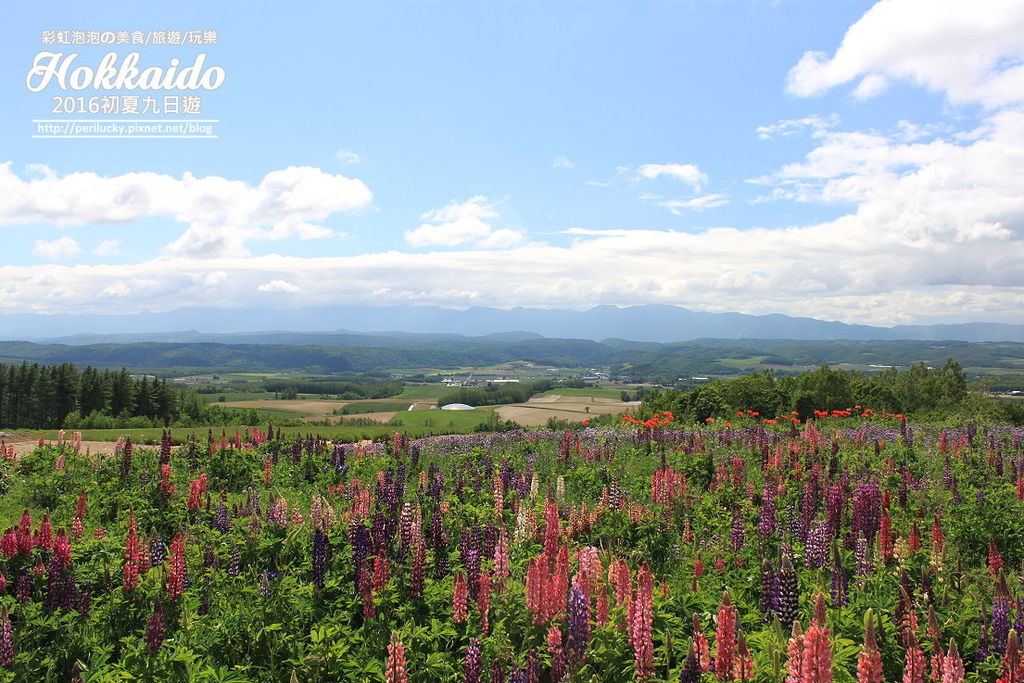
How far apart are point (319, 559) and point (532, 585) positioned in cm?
284

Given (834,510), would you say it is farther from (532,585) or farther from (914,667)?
(532,585)

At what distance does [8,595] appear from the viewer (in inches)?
284

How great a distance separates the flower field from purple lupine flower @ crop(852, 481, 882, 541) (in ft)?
0.13

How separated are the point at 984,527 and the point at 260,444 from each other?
18.0 meters

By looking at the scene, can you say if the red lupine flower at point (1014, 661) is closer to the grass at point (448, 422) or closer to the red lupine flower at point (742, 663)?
the red lupine flower at point (742, 663)

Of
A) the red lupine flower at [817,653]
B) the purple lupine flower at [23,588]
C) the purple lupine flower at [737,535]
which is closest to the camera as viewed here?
the red lupine flower at [817,653]

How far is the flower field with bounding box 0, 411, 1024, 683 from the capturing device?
5.25 m

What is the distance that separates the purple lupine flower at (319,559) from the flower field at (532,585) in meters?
0.02

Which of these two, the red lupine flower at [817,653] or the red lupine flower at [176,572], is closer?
the red lupine flower at [817,653]

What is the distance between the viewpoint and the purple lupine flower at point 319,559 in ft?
23.9

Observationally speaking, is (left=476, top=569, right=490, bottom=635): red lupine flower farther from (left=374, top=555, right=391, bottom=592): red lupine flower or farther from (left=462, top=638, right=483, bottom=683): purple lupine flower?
(left=374, top=555, right=391, bottom=592): red lupine flower

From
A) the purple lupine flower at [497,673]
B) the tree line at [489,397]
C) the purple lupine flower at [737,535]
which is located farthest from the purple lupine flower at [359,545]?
the tree line at [489,397]

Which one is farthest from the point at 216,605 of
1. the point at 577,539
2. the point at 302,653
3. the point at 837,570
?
the point at 837,570

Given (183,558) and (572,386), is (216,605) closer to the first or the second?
(183,558)
